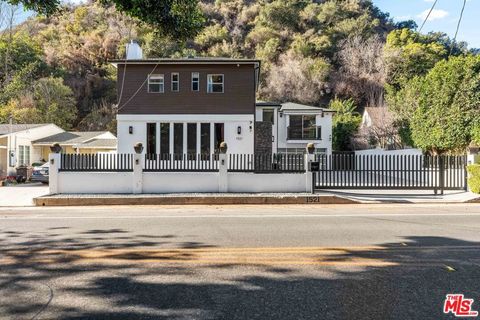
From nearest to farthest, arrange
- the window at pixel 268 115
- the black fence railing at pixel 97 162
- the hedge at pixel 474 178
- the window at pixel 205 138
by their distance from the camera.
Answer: the hedge at pixel 474 178
the black fence railing at pixel 97 162
the window at pixel 205 138
the window at pixel 268 115

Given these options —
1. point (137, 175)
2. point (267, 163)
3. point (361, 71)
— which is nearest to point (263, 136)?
point (267, 163)

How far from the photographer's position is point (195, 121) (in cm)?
2114

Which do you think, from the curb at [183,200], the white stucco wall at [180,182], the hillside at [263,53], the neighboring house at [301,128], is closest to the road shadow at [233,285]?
the curb at [183,200]

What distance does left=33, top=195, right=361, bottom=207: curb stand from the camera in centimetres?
1380

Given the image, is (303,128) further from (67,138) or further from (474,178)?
(67,138)

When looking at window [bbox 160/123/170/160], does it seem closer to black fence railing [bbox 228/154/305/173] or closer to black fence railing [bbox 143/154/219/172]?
black fence railing [bbox 143/154/219/172]

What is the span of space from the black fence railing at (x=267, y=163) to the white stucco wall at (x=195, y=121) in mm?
5410

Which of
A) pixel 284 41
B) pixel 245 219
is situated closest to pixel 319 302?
pixel 245 219

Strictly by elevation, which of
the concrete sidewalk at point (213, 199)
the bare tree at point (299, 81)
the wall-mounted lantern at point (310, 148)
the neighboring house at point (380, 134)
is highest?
the bare tree at point (299, 81)

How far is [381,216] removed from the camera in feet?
34.4

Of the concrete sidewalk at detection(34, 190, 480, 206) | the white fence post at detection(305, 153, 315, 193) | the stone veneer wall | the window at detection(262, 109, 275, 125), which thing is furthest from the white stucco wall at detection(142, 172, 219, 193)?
the window at detection(262, 109, 275, 125)

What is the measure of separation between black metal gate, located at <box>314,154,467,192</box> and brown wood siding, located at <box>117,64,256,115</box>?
22.2ft

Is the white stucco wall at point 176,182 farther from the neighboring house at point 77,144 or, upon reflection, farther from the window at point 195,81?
the neighboring house at point 77,144

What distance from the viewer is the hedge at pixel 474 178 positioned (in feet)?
48.1
